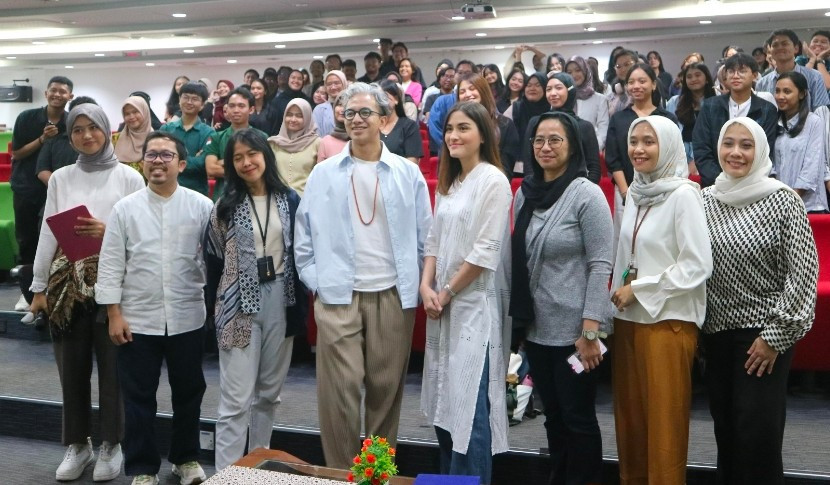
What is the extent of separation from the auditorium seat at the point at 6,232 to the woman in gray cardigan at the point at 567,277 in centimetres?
443

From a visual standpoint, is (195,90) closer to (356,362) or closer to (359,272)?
(359,272)

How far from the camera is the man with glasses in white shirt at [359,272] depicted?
→ 9.36ft

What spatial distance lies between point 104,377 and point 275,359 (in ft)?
2.64

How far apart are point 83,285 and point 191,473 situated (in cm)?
86

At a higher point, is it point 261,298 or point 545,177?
point 545,177

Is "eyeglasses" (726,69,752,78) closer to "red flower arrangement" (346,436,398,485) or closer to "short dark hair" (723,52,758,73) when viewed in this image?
"short dark hair" (723,52,758,73)

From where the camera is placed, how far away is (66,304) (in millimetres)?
3307

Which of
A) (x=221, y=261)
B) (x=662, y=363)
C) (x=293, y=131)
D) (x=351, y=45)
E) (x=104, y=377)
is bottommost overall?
(x=104, y=377)

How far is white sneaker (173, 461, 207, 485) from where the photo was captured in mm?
3301

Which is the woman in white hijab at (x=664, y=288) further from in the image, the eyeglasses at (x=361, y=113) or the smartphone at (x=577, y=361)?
the eyeglasses at (x=361, y=113)

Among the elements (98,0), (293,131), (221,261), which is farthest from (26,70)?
(221,261)

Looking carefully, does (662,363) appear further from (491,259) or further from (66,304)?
(66,304)

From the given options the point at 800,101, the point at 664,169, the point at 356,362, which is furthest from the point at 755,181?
the point at 800,101

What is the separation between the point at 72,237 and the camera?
322cm
